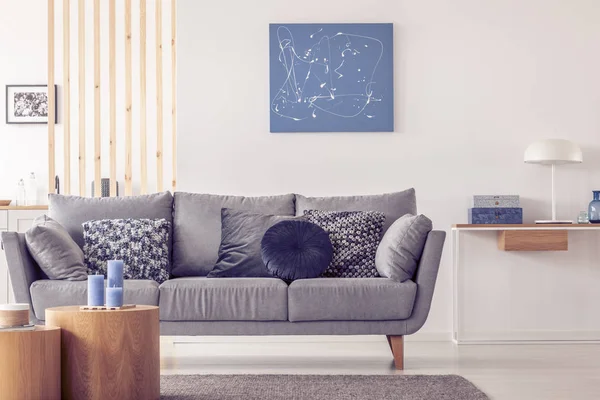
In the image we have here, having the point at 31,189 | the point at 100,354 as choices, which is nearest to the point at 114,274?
the point at 100,354

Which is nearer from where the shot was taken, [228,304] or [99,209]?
[228,304]

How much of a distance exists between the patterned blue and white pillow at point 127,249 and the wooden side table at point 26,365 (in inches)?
58.6

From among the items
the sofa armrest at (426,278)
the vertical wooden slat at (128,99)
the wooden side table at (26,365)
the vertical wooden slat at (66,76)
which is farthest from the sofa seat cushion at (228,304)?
the vertical wooden slat at (66,76)

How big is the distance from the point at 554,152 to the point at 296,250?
5.91ft

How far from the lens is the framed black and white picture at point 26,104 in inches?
275

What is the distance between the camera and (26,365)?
2.67 metres

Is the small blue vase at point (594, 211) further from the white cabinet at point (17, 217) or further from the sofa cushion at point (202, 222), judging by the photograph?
the white cabinet at point (17, 217)

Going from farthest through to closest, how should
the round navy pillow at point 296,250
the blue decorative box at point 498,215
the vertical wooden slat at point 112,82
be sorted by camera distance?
1. the vertical wooden slat at point 112,82
2. the blue decorative box at point 498,215
3. the round navy pillow at point 296,250

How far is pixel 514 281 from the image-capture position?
16.8 ft

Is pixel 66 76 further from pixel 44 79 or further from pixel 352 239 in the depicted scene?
pixel 352 239

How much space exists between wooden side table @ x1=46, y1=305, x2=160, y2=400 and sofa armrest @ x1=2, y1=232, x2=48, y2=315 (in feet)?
3.63

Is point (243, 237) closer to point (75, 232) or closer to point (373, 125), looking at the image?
point (75, 232)

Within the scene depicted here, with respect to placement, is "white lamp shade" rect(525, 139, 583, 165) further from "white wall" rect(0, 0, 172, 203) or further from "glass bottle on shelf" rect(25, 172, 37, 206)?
"glass bottle on shelf" rect(25, 172, 37, 206)

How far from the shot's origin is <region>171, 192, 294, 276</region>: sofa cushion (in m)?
4.46
